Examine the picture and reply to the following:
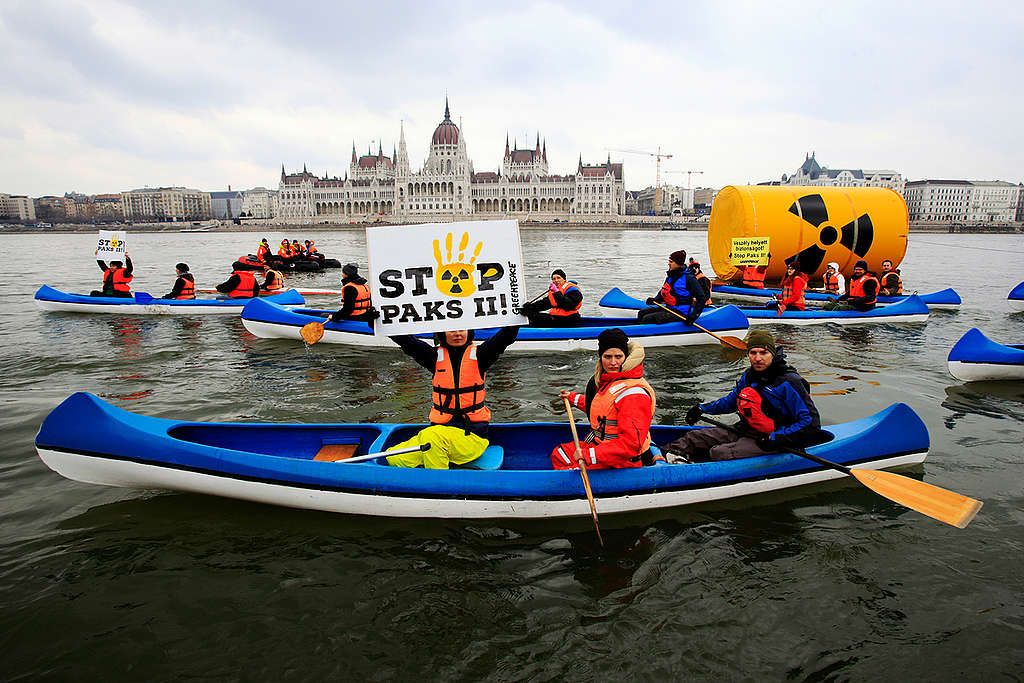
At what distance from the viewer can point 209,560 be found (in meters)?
4.51

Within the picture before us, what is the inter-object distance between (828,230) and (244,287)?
1723cm

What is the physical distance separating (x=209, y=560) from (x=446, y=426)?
221 cm

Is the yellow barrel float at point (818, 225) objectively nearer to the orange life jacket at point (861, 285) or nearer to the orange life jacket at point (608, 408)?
the orange life jacket at point (861, 285)

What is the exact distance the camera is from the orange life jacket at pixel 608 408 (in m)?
4.55

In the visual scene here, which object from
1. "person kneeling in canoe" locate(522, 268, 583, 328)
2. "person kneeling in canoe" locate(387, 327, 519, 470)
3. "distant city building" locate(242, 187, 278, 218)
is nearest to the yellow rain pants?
"person kneeling in canoe" locate(387, 327, 519, 470)

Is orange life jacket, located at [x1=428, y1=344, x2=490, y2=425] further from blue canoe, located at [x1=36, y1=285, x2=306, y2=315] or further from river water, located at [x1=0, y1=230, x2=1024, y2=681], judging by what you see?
blue canoe, located at [x1=36, y1=285, x2=306, y2=315]

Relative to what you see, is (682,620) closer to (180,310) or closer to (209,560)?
(209,560)

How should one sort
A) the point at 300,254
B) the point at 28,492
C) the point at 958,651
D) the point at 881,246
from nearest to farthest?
1. the point at 958,651
2. the point at 28,492
3. the point at 881,246
4. the point at 300,254

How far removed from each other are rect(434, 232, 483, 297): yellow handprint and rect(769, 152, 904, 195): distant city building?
142 meters

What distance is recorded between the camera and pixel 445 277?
16.5 feet

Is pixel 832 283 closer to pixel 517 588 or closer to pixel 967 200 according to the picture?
pixel 517 588

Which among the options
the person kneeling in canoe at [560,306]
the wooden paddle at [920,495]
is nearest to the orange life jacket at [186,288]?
the person kneeling in canoe at [560,306]

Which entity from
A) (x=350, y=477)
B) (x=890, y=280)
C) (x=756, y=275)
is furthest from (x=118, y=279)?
(x=890, y=280)

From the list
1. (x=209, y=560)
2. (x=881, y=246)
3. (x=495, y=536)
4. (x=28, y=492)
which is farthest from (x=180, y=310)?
(x=881, y=246)
